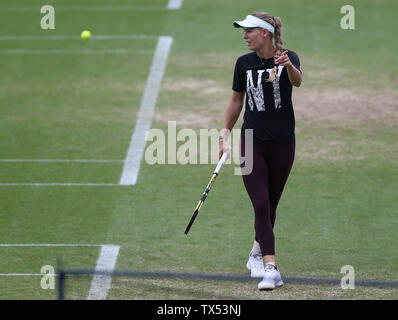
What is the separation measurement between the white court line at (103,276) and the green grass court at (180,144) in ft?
0.26

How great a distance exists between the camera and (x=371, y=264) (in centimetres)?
867

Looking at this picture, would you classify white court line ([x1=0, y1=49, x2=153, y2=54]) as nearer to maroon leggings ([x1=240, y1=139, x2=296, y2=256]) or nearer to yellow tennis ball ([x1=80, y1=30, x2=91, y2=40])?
yellow tennis ball ([x1=80, y1=30, x2=91, y2=40])

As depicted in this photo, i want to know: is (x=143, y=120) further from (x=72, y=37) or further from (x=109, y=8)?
(x=109, y=8)

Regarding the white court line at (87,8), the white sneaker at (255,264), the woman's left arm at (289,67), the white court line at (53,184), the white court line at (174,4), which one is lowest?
the white court line at (53,184)

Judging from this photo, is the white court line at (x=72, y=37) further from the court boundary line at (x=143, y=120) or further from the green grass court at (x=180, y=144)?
the court boundary line at (x=143, y=120)

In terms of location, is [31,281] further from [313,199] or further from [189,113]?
[189,113]

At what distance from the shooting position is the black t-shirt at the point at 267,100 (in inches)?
302

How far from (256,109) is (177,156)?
14.8ft

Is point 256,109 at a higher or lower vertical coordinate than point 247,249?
higher

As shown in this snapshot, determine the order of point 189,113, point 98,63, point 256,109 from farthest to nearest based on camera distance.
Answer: point 98,63
point 189,113
point 256,109

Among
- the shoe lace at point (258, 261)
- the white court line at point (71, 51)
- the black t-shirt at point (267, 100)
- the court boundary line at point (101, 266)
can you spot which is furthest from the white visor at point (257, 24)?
the white court line at point (71, 51)

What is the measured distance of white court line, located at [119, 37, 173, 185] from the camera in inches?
456

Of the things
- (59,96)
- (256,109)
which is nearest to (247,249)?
(256,109)

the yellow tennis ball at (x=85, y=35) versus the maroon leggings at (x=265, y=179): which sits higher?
the maroon leggings at (x=265, y=179)
